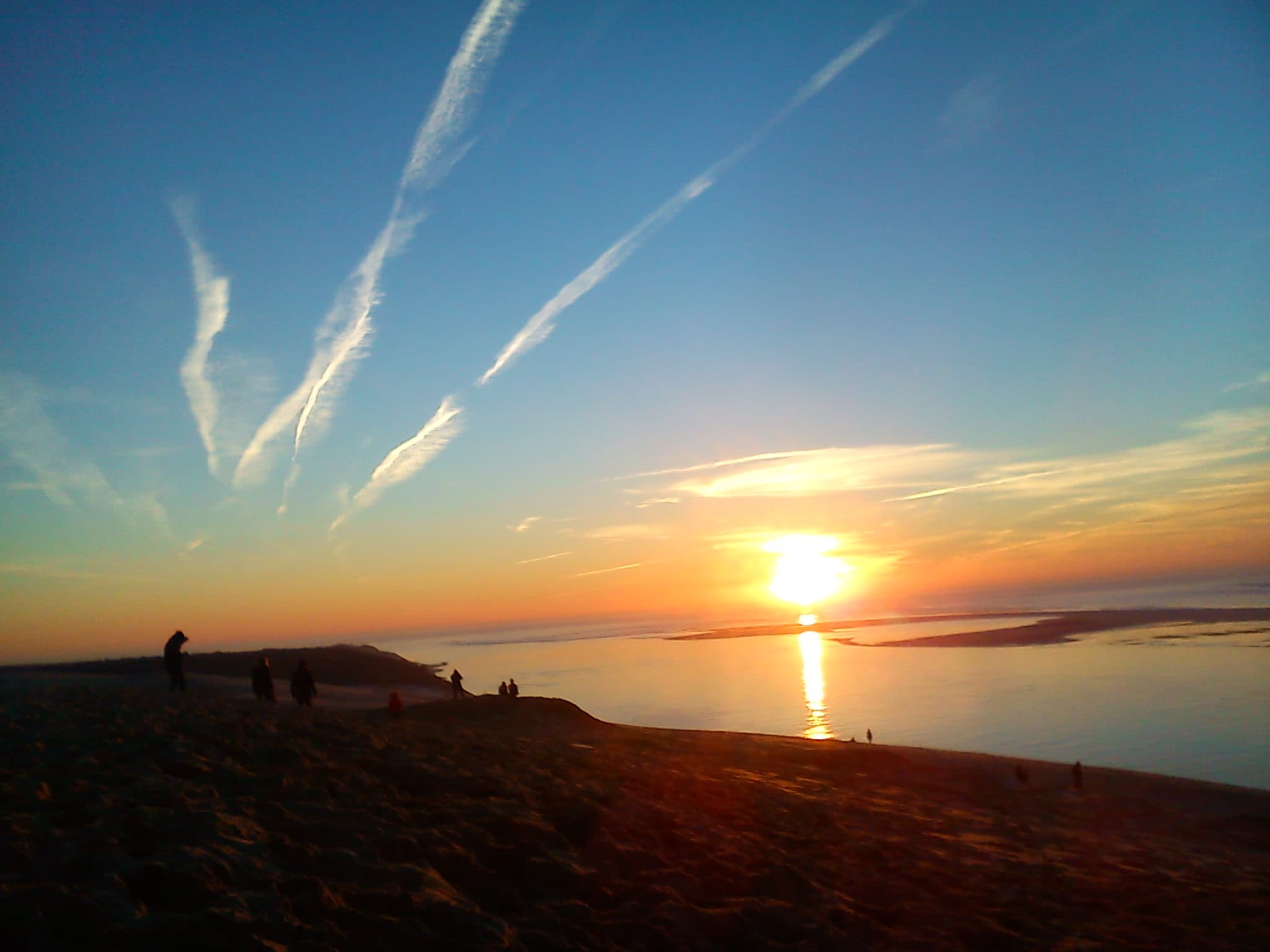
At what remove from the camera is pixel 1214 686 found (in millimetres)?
42281

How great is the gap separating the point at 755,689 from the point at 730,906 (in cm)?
5129

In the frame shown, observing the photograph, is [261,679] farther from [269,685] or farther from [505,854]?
[505,854]

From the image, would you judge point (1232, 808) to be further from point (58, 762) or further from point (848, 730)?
point (58, 762)

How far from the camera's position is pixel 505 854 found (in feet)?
31.5

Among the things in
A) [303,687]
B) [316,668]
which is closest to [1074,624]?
[316,668]

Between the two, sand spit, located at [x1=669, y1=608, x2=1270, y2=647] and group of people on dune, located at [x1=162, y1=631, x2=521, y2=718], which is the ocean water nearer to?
sand spit, located at [x1=669, y1=608, x2=1270, y2=647]

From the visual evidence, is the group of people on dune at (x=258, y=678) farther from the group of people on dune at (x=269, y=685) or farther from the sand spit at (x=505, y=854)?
the sand spit at (x=505, y=854)

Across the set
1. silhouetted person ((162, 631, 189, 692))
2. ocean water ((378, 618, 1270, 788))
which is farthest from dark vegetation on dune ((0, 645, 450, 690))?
silhouetted person ((162, 631, 189, 692))

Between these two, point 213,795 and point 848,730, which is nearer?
point 213,795

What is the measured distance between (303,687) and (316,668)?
31948 mm

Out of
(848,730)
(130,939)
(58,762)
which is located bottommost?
(848,730)

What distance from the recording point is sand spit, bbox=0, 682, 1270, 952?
7.20 meters

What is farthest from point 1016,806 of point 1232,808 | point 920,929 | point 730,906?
point 730,906

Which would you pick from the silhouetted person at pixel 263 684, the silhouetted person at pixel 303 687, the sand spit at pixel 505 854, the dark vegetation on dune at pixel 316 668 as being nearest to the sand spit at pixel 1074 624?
the dark vegetation on dune at pixel 316 668
